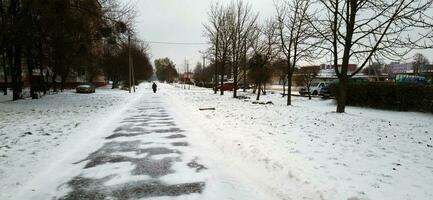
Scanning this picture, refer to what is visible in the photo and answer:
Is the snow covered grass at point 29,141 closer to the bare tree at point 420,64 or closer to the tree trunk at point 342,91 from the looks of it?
the tree trunk at point 342,91

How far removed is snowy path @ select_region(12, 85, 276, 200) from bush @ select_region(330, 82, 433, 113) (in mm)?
13922

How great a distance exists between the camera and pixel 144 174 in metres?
6.20

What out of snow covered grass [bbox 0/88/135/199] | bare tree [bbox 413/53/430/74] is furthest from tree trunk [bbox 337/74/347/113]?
bare tree [bbox 413/53/430/74]

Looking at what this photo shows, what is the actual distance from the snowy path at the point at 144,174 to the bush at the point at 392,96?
1392cm

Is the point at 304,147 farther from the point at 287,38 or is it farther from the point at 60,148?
the point at 287,38

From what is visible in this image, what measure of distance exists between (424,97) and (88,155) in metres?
16.9

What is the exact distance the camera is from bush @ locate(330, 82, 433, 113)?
18.2 metres

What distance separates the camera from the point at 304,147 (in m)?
7.99

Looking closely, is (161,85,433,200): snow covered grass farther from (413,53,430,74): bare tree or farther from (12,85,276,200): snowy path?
(413,53,430,74): bare tree

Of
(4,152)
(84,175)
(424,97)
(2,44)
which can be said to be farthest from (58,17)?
(424,97)

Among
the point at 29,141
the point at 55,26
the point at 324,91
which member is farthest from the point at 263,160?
the point at 324,91

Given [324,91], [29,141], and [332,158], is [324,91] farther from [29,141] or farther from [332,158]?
[29,141]

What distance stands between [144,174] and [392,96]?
18056mm

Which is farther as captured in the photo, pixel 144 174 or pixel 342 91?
pixel 342 91
